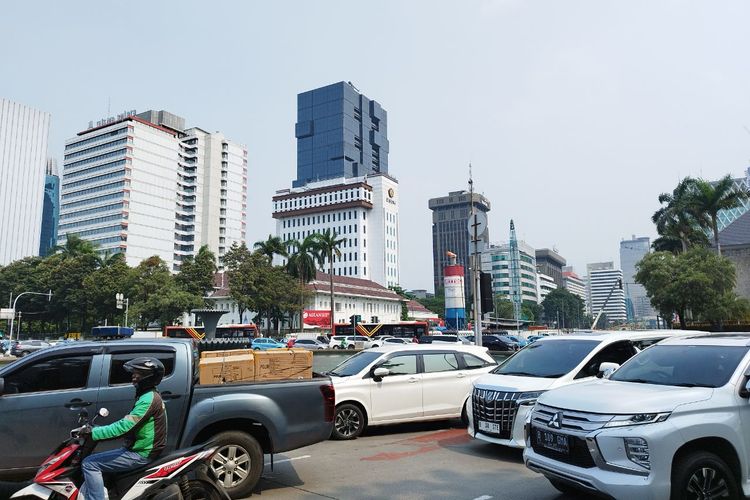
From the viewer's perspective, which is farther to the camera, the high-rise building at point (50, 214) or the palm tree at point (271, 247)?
the high-rise building at point (50, 214)

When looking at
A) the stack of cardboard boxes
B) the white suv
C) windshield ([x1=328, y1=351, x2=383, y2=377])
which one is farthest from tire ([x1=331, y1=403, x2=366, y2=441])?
the stack of cardboard boxes

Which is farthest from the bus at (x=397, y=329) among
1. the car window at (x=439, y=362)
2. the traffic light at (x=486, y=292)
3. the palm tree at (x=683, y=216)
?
the car window at (x=439, y=362)

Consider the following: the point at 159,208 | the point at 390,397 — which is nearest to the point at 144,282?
the point at 390,397

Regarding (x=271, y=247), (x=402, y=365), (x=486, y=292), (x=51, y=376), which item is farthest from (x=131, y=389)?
(x=271, y=247)

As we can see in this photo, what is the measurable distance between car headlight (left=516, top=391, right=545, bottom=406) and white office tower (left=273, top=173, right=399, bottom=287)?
12498 centimetres

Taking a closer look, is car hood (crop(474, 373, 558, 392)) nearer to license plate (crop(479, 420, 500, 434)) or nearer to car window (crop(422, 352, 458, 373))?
license plate (crop(479, 420, 500, 434))

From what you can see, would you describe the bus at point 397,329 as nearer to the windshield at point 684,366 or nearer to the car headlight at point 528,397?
the car headlight at point 528,397

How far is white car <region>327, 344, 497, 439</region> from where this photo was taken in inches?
377

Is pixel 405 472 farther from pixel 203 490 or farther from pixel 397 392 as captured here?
pixel 203 490

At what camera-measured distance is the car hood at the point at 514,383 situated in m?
7.71

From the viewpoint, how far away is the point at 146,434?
443 centimetres

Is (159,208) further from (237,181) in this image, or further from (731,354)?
(731,354)

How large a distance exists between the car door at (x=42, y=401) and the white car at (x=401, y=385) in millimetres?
4326

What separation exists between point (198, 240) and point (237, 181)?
1852 centimetres
